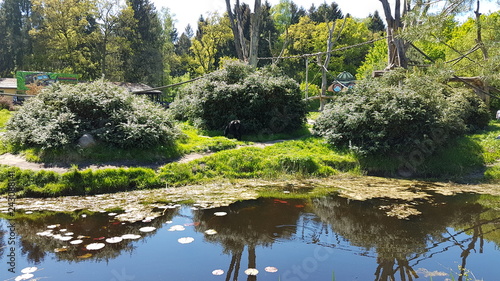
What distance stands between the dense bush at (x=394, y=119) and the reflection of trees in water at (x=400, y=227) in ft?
9.99

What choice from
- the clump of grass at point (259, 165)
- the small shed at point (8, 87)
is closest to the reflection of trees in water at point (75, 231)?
the clump of grass at point (259, 165)

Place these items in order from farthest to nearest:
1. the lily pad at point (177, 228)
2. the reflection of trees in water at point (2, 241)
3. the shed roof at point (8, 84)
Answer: the shed roof at point (8, 84), the lily pad at point (177, 228), the reflection of trees in water at point (2, 241)

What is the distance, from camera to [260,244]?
5.22 meters

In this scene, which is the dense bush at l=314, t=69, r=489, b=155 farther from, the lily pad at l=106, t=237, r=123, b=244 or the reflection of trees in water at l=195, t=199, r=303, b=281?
the lily pad at l=106, t=237, r=123, b=244

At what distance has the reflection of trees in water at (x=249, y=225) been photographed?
4997 mm

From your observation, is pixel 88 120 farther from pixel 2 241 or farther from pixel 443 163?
pixel 443 163

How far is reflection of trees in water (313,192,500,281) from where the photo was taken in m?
4.75

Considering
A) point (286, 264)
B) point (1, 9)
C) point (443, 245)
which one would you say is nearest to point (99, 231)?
point (286, 264)

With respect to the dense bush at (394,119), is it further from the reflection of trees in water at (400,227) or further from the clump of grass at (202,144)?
the clump of grass at (202,144)

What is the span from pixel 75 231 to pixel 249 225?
8.60ft

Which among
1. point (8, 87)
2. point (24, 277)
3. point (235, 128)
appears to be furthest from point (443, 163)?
point (8, 87)

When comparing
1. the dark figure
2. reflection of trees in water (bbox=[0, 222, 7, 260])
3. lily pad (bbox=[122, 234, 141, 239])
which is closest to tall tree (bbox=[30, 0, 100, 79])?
the dark figure

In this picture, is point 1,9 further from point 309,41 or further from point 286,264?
point 286,264

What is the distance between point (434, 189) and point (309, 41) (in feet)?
121
